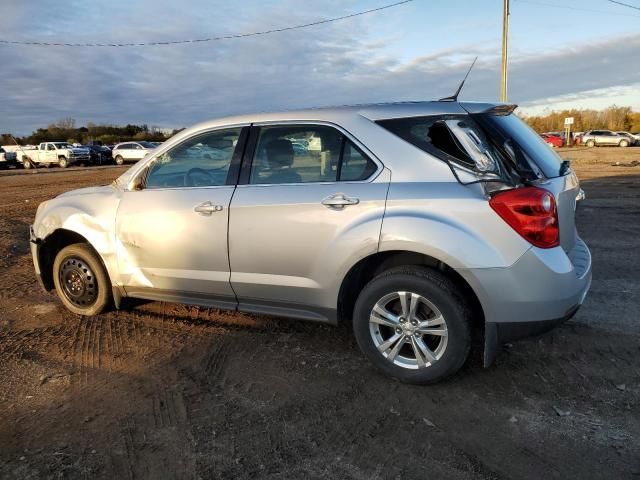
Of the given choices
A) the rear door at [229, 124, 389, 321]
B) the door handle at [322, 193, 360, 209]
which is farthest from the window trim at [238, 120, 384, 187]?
the door handle at [322, 193, 360, 209]

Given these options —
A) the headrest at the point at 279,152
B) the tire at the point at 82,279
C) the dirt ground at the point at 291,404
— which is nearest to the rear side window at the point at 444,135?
the headrest at the point at 279,152

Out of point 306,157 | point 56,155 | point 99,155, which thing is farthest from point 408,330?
point 99,155

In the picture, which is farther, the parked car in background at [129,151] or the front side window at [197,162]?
the parked car in background at [129,151]

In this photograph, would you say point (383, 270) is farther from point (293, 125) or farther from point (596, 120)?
point (596, 120)

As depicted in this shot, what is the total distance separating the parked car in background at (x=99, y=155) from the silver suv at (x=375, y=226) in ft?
133

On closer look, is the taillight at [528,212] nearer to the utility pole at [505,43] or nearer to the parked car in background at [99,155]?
the utility pole at [505,43]

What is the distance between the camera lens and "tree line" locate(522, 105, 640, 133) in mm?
73938

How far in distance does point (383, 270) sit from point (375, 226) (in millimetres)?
384

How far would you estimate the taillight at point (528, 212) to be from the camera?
303 cm

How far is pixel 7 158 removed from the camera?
131 ft

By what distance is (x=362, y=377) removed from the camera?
359cm

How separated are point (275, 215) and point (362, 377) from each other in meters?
1.28

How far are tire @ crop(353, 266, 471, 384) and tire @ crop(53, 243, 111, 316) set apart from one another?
2518 millimetres

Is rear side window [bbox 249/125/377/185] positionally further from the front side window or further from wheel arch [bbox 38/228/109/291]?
wheel arch [bbox 38/228/109/291]
